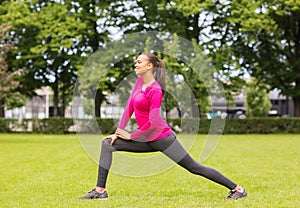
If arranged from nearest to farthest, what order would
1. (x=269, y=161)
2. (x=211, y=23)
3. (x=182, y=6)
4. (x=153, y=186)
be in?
(x=153, y=186)
(x=269, y=161)
(x=182, y=6)
(x=211, y=23)

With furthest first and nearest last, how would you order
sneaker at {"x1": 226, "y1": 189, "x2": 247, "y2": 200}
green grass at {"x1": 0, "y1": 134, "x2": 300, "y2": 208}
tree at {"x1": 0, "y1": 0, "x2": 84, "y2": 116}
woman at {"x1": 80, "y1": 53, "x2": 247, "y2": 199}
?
tree at {"x1": 0, "y1": 0, "x2": 84, "y2": 116}, sneaker at {"x1": 226, "y1": 189, "x2": 247, "y2": 200}, green grass at {"x1": 0, "y1": 134, "x2": 300, "y2": 208}, woman at {"x1": 80, "y1": 53, "x2": 247, "y2": 199}

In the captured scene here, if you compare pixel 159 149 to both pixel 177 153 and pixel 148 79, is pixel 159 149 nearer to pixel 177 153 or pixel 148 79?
pixel 177 153

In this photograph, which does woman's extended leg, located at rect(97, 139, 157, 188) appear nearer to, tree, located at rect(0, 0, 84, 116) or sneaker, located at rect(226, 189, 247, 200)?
sneaker, located at rect(226, 189, 247, 200)

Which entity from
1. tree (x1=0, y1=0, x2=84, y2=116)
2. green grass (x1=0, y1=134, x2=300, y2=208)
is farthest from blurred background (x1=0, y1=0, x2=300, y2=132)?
green grass (x1=0, y1=134, x2=300, y2=208)

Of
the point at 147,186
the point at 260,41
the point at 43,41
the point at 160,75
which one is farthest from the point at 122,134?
the point at 260,41

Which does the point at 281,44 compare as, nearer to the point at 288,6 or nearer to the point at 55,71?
A: the point at 288,6

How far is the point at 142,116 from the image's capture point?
6.86 m

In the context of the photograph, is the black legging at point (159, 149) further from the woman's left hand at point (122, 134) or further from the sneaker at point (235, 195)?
the sneaker at point (235, 195)

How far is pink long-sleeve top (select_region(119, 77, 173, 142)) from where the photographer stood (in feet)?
22.1

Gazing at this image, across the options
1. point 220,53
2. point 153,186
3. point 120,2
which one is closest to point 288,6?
point 220,53

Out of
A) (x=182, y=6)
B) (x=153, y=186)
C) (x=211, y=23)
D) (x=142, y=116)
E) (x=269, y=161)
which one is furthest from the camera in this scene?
(x=211, y=23)

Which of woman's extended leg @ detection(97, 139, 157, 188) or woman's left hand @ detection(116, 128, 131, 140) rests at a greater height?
woman's left hand @ detection(116, 128, 131, 140)

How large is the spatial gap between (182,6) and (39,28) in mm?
9811

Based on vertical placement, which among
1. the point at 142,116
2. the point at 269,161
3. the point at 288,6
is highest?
the point at 288,6
